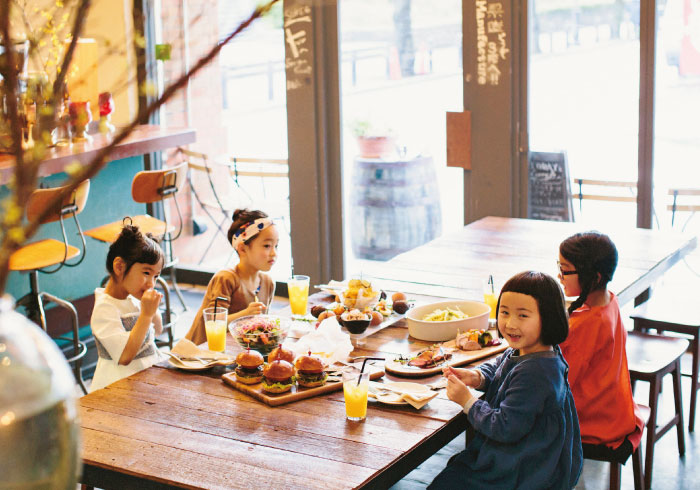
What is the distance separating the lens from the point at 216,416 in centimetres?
237

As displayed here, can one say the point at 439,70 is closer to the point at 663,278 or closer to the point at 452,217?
the point at 452,217

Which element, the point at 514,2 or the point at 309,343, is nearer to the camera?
the point at 309,343

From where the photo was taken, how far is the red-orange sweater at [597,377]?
9.20ft

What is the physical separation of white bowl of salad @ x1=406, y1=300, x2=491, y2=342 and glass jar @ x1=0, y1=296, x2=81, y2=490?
84.4 inches

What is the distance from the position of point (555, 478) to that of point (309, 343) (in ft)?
2.81

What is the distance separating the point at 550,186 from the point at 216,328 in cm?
281

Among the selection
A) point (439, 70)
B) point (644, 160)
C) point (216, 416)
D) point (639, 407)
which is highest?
point (439, 70)

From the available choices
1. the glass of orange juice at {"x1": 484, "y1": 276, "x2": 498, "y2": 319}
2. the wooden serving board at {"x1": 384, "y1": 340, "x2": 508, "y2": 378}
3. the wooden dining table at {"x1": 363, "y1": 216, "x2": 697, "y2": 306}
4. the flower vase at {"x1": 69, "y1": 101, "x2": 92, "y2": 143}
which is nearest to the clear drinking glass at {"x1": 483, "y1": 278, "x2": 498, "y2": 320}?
the glass of orange juice at {"x1": 484, "y1": 276, "x2": 498, "y2": 319}

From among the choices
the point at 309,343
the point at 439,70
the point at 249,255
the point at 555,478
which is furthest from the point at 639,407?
the point at 439,70

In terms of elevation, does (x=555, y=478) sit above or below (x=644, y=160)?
below

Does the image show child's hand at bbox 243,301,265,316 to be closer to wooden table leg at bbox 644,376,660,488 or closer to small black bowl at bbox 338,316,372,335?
small black bowl at bbox 338,316,372,335

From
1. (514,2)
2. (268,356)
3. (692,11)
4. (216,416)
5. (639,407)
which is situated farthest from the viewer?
(514,2)

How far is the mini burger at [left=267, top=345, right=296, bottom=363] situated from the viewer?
8.57ft

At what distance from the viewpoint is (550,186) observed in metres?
5.10
